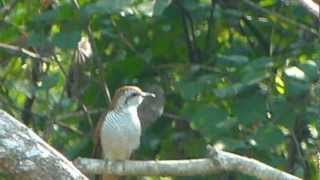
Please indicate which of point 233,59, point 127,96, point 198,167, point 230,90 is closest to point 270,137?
point 230,90

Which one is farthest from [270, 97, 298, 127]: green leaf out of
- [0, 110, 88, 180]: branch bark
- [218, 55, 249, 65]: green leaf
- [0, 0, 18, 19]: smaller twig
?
[0, 110, 88, 180]: branch bark

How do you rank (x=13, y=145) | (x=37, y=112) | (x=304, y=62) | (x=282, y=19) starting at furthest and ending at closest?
(x=37, y=112) < (x=282, y=19) < (x=304, y=62) < (x=13, y=145)

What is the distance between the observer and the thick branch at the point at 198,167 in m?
4.24

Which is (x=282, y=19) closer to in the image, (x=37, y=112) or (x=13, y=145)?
(x=37, y=112)

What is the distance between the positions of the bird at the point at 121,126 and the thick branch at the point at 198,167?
4.07ft

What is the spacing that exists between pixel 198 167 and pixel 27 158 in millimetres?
1590

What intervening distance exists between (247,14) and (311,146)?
883 millimetres

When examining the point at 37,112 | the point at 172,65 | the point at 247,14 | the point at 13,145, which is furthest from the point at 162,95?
the point at 13,145

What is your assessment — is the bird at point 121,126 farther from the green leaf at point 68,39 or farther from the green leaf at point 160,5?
the green leaf at point 160,5

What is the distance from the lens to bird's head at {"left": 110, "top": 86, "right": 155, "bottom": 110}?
6.37m

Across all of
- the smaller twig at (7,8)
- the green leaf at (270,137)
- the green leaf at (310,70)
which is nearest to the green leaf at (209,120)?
the green leaf at (270,137)

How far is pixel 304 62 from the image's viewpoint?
5.63 metres

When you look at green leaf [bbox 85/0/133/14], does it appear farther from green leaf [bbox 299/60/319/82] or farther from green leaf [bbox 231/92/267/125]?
green leaf [bbox 299/60/319/82]

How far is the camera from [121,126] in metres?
6.57
